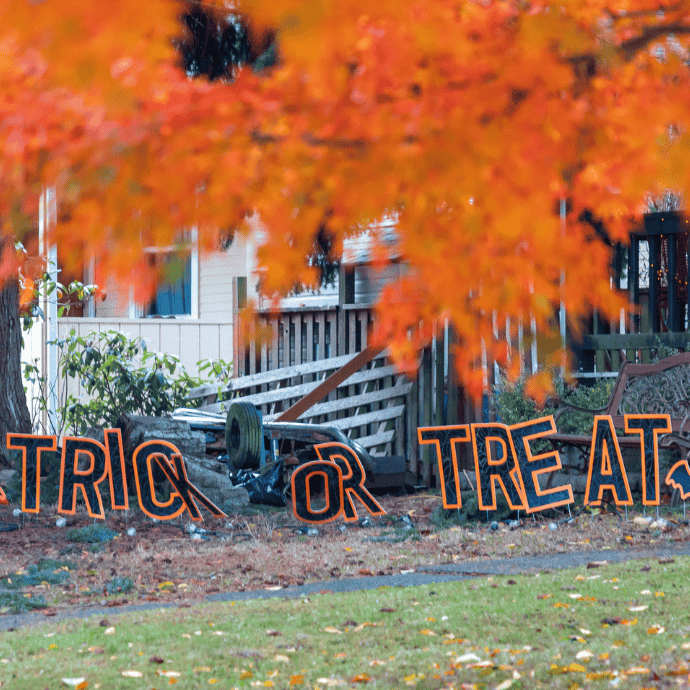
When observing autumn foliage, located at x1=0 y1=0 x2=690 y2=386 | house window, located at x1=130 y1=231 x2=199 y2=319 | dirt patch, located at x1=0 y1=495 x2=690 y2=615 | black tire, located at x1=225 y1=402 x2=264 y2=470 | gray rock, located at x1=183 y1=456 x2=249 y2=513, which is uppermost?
house window, located at x1=130 y1=231 x2=199 y2=319

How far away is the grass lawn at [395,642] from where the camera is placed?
4520mm

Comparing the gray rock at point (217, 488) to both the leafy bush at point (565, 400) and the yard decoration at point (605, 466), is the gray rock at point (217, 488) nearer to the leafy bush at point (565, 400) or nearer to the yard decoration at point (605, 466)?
the leafy bush at point (565, 400)

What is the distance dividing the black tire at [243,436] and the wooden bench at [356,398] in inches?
46.7

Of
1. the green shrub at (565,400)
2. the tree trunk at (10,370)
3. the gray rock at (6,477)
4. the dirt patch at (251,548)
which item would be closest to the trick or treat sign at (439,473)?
the dirt patch at (251,548)

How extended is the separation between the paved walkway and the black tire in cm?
378

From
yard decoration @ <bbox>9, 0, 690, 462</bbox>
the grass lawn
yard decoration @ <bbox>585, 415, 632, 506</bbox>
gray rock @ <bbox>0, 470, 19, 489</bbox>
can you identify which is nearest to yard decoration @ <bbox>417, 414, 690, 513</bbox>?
yard decoration @ <bbox>585, 415, 632, 506</bbox>

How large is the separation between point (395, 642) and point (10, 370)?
7536mm

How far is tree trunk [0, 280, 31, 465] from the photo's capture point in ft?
37.6

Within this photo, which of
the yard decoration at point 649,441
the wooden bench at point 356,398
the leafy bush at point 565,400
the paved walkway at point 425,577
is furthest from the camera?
the wooden bench at point 356,398

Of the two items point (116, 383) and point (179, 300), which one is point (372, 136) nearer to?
point (116, 383)

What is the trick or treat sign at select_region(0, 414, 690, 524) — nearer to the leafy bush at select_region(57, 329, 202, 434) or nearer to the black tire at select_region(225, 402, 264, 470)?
the black tire at select_region(225, 402, 264, 470)

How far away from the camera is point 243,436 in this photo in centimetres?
1091

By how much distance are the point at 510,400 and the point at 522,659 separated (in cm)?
627

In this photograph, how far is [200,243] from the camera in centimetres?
373
